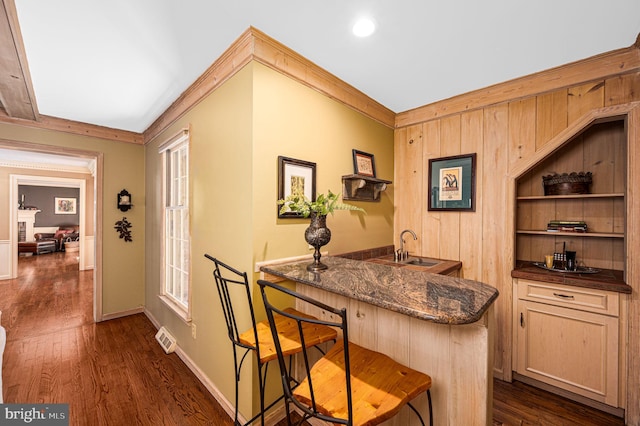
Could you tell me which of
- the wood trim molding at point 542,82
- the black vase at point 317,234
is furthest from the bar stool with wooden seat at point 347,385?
the wood trim molding at point 542,82

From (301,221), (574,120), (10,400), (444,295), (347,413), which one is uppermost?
(574,120)

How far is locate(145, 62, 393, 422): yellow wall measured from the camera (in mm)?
1749

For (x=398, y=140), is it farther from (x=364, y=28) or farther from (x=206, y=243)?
(x=206, y=243)

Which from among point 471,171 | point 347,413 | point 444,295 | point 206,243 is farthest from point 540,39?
point 206,243

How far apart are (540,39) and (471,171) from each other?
1.09 meters

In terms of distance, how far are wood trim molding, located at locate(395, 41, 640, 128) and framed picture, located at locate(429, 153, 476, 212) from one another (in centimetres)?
48

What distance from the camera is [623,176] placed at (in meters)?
2.09

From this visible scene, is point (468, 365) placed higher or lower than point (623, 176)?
lower

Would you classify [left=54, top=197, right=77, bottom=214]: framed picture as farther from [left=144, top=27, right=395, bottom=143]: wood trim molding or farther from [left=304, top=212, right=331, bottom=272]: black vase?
[left=304, top=212, right=331, bottom=272]: black vase

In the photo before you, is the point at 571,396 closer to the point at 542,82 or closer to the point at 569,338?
the point at 569,338

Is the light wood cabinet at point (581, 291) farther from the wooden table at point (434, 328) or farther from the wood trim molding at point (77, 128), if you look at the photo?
the wood trim molding at point (77, 128)

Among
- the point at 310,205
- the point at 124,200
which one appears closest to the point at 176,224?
the point at 124,200

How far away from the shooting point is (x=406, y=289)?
1.24 m

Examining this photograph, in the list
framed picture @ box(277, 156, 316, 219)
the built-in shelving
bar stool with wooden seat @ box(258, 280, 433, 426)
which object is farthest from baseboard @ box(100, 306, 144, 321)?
the built-in shelving
